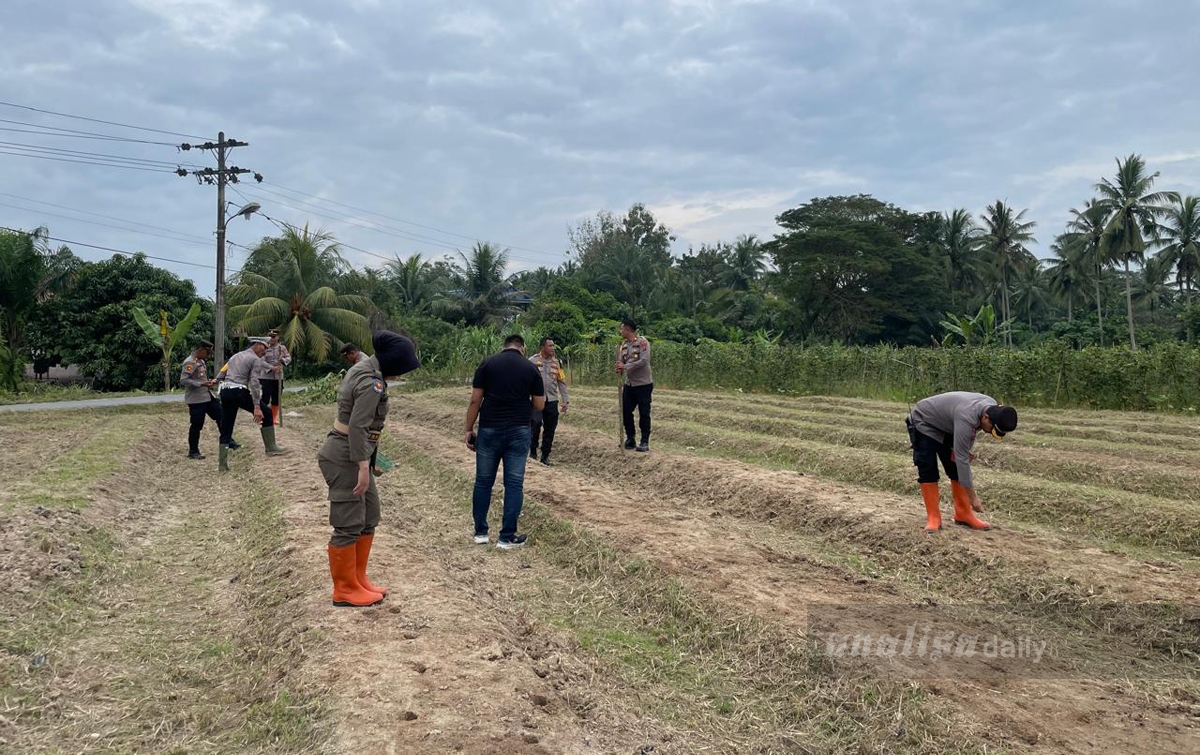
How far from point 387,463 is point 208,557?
1.92 metres

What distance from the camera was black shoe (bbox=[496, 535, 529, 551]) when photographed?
696 centimetres

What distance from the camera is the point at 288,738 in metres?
3.43

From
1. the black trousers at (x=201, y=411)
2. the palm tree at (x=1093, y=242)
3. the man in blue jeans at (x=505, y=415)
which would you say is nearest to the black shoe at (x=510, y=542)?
the man in blue jeans at (x=505, y=415)

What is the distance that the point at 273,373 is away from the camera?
11.9 metres

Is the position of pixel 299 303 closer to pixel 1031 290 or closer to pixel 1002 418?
pixel 1002 418

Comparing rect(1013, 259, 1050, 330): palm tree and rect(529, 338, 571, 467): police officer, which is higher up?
rect(1013, 259, 1050, 330): palm tree

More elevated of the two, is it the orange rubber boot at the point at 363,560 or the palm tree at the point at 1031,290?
the palm tree at the point at 1031,290

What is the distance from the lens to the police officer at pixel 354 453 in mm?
4723

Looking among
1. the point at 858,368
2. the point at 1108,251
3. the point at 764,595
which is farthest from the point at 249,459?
the point at 1108,251

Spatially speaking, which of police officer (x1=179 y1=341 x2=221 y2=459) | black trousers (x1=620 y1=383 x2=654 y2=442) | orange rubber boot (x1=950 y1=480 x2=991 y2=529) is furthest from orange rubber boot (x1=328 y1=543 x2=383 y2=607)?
police officer (x1=179 y1=341 x2=221 y2=459)

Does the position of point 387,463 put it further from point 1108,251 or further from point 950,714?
point 1108,251

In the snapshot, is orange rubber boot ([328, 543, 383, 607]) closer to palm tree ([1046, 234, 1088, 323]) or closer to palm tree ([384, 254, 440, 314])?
palm tree ([384, 254, 440, 314])

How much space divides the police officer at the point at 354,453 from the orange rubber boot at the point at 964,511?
477 cm

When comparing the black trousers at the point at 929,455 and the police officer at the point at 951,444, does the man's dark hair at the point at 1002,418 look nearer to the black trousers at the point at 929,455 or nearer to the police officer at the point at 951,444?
the police officer at the point at 951,444
